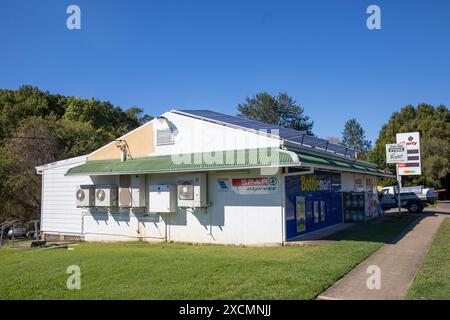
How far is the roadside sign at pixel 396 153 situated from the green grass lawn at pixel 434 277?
13990 millimetres

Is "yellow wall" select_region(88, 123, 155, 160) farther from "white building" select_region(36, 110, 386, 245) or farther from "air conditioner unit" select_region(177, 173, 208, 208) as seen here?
"air conditioner unit" select_region(177, 173, 208, 208)

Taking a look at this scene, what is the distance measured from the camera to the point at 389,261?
9.51m

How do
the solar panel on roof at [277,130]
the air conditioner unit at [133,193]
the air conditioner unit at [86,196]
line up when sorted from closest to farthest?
the solar panel on roof at [277,130], the air conditioner unit at [133,193], the air conditioner unit at [86,196]

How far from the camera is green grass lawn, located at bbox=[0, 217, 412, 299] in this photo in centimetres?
694

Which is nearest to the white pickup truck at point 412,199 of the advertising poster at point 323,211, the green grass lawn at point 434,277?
the advertising poster at point 323,211

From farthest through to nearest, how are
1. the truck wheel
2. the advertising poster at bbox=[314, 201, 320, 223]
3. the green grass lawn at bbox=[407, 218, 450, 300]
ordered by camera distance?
the truck wheel → the advertising poster at bbox=[314, 201, 320, 223] → the green grass lawn at bbox=[407, 218, 450, 300]

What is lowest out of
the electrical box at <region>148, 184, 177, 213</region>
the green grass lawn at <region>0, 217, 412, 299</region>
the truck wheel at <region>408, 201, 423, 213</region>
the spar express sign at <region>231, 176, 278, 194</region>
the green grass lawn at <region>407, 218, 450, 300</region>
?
the green grass lawn at <region>0, 217, 412, 299</region>

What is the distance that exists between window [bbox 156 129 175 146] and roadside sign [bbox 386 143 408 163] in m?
15.3

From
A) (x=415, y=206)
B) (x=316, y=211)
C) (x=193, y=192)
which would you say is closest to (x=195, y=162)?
(x=193, y=192)

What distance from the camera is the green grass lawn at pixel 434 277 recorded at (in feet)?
21.4

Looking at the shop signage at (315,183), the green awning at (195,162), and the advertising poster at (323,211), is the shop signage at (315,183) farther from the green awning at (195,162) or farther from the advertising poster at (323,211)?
the green awning at (195,162)

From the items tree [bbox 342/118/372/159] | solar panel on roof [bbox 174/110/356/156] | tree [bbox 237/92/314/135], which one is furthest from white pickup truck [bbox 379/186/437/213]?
tree [bbox 342/118/372/159]

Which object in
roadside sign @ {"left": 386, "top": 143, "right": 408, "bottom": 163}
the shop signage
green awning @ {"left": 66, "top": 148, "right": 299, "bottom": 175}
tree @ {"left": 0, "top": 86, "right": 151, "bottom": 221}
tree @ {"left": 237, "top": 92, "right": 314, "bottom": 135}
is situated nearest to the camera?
green awning @ {"left": 66, "top": 148, "right": 299, "bottom": 175}

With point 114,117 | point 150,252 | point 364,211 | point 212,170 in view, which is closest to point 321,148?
point 364,211
